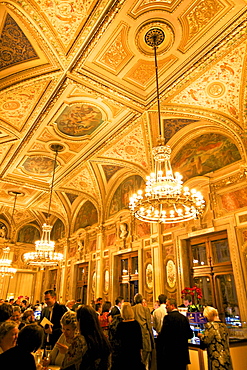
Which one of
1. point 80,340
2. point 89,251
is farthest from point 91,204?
point 80,340

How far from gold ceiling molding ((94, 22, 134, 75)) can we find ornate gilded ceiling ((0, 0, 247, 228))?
2cm

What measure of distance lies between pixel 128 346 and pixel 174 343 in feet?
3.01

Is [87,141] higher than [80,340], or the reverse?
[87,141]

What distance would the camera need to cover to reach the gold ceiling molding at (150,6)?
5.00 metres

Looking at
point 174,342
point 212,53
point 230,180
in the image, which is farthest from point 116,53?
point 174,342

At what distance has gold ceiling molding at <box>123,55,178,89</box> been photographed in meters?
6.30

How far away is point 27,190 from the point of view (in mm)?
13859

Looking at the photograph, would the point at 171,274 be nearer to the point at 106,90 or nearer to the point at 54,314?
the point at 54,314

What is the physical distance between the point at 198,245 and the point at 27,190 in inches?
376

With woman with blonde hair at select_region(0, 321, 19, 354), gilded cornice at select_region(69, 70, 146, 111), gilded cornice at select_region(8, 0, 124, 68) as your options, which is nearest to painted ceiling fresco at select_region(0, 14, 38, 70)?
gilded cornice at select_region(8, 0, 124, 68)

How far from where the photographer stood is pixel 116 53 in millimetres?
6074

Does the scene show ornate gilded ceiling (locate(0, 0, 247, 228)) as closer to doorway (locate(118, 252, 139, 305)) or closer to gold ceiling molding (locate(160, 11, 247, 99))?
gold ceiling molding (locate(160, 11, 247, 99))

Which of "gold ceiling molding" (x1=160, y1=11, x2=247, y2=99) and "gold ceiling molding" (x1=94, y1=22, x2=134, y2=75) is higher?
"gold ceiling molding" (x1=94, y1=22, x2=134, y2=75)

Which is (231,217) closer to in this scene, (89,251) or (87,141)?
(87,141)
